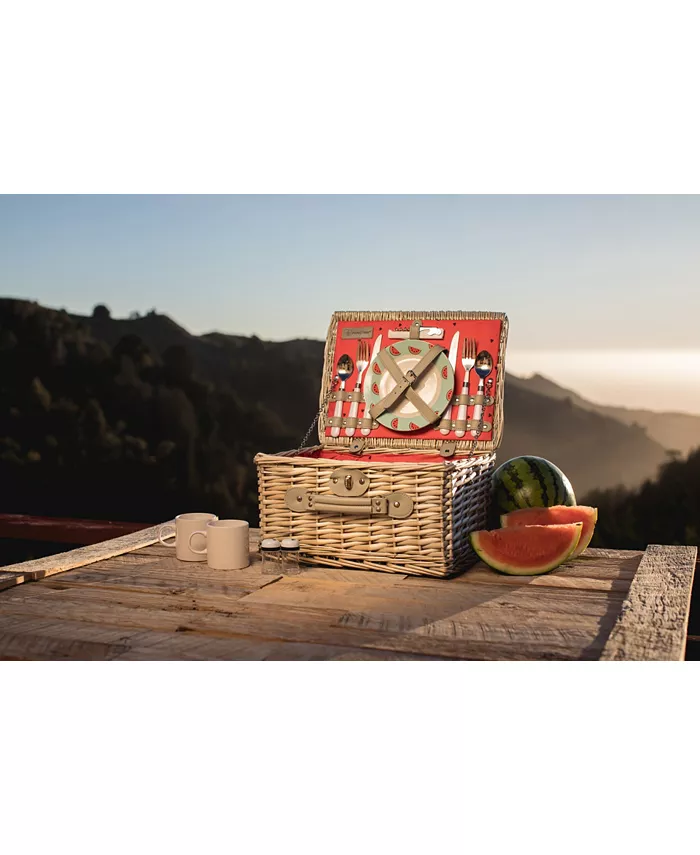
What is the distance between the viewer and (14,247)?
494 centimetres

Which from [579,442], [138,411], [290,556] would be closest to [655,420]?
[579,442]

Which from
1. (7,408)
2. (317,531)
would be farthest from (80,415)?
(317,531)

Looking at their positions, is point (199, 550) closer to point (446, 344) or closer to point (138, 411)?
point (446, 344)

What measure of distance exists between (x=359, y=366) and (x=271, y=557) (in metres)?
1.01

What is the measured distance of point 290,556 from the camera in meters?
2.44

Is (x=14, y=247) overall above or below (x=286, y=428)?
above

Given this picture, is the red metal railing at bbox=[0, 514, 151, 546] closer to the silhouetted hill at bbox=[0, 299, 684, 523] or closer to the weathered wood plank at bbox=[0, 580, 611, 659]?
the silhouetted hill at bbox=[0, 299, 684, 523]

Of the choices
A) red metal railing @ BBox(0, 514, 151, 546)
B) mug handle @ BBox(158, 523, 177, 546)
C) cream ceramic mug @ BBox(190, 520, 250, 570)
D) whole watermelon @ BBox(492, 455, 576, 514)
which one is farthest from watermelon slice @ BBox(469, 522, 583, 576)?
red metal railing @ BBox(0, 514, 151, 546)

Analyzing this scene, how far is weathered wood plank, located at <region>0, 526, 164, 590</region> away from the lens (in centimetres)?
233

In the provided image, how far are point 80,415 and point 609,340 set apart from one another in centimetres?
325

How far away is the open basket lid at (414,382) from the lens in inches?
118

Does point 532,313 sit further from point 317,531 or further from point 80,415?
point 80,415

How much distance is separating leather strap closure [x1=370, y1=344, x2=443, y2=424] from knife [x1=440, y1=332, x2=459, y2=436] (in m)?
0.05

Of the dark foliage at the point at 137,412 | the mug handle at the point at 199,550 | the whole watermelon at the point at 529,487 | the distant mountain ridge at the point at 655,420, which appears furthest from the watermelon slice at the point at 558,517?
the dark foliage at the point at 137,412
